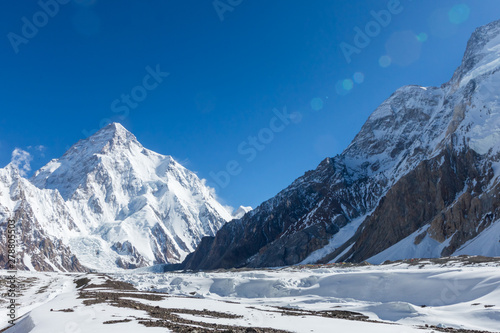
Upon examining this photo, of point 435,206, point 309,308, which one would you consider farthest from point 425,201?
point 309,308

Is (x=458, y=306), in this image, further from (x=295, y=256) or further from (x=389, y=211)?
A: (x=295, y=256)

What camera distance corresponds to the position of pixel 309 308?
109 ft

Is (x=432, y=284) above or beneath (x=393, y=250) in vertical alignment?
above

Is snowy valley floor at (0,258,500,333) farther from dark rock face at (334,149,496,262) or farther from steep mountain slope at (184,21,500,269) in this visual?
steep mountain slope at (184,21,500,269)

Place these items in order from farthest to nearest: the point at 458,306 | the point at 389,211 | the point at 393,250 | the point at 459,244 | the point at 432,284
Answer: the point at 389,211, the point at 393,250, the point at 459,244, the point at 432,284, the point at 458,306

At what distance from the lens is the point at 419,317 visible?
2420 cm

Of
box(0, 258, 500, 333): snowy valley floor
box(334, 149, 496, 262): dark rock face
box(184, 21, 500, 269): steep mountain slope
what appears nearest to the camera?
box(0, 258, 500, 333): snowy valley floor

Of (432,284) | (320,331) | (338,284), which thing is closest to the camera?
(320,331)

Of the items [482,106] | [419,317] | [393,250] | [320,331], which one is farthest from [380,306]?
[482,106]

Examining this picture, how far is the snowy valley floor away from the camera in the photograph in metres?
19.3

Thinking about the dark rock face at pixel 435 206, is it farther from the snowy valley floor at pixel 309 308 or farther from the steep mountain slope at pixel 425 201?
the snowy valley floor at pixel 309 308

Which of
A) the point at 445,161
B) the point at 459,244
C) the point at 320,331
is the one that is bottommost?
the point at 459,244

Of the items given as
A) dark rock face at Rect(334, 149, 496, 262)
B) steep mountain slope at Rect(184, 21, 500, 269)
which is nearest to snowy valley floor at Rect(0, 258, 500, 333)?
dark rock face at Rect(334, 149, 496, 262)

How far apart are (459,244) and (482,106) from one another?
54958mm
